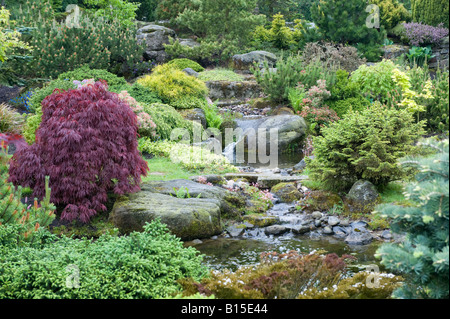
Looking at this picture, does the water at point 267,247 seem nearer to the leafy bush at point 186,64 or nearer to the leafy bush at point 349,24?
the leafy bush at point 186,64

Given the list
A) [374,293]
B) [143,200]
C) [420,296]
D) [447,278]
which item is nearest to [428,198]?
[447,278]

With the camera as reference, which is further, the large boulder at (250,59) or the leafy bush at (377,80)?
the large boulder at (250,59)

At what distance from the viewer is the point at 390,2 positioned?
2331cm

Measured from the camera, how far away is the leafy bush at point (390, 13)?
2269 centimetres

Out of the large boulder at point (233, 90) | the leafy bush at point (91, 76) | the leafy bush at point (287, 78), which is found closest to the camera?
the leafy bush at point (91, 76)

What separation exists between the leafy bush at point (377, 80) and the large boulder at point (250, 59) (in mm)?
7179

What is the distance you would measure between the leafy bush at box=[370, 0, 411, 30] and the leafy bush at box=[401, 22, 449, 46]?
97cm

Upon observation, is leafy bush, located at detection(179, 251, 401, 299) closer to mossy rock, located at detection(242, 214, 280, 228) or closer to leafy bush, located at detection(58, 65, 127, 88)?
mossy rock, located at detection(242, 214, 280, 228)

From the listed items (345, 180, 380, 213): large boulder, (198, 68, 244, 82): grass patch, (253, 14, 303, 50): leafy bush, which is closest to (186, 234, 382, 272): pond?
(345, 180, 380, 213): large boulder

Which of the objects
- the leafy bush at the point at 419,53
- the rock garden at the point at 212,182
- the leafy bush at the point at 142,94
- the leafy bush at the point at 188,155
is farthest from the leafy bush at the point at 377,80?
the leafy bush at the point at 419,53

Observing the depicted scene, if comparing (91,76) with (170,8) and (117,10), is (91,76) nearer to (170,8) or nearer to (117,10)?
(117,10)

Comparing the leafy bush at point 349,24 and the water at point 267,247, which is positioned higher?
the leafy bush at point 349,24

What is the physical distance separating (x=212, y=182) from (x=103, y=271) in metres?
4.83

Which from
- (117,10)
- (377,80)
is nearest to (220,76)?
(117,10)
